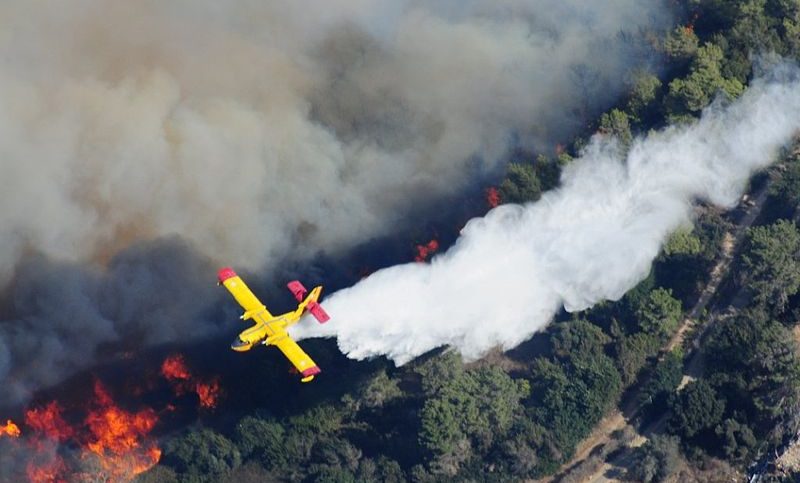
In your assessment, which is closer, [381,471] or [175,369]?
[381,471]

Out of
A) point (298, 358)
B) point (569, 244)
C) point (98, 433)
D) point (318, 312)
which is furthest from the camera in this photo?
point (98, 433)

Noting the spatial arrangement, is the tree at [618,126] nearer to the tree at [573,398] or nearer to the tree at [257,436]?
the tree at [573,398]

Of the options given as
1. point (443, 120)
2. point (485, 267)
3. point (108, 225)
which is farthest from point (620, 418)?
point (108, 225)

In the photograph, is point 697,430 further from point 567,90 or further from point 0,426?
point 0,426

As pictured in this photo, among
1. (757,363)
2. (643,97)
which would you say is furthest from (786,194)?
Result: (643,97)

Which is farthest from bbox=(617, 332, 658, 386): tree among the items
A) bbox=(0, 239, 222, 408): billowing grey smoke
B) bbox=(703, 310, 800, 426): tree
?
bbox=(0, 239, 222, 408): billowing grey smoke

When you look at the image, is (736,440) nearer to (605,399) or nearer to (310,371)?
(605,399)

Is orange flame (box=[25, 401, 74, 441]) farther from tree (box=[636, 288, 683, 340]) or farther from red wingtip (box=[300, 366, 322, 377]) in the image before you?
tree (box=[636, 288, 683, 340])
